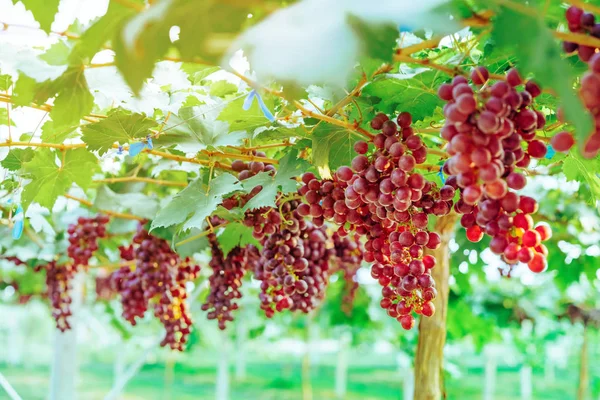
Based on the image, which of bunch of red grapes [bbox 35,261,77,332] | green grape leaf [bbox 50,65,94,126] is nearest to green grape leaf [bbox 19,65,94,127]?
green grape leaf [bbox 50,65,94,126]

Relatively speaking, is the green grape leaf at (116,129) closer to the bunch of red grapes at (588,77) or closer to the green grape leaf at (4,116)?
the green grape leaf at (4,116)

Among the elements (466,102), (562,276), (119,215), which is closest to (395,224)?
(466,102)

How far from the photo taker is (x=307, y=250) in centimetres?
180

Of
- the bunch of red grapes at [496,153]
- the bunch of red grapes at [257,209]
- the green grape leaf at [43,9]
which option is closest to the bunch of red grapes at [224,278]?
the bunch of red grapes at [257,209]

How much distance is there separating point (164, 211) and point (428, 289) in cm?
72

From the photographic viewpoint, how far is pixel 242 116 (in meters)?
1.34

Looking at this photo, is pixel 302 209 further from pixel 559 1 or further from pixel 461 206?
pixel 559 1

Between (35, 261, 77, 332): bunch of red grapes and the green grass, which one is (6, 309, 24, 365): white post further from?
(35, 261, 77, 332): bunch of red grapes

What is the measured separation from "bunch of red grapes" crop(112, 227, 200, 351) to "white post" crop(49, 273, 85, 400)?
1176mm

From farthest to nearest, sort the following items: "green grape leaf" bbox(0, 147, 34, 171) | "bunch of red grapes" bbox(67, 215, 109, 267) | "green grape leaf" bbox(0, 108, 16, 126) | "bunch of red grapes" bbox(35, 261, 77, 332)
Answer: "bunch of red grapes" bbox(35, 261, 77, 332)
"bunch of red grapes" bbox(67, 215, 109, 267)
"green grape leaf" bbox(0, 108, 16, 126)
"green grape leaf" bbox(0, 147, 34, 171)

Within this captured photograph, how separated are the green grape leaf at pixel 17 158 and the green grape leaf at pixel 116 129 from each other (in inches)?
8.7

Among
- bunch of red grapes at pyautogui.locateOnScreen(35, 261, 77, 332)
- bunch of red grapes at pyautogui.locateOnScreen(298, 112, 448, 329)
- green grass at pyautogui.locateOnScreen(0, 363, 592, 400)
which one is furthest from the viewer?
green grass at pyautogui.locateOnScreen(0, 363, 592, 400)

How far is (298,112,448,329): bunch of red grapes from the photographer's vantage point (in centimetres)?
104

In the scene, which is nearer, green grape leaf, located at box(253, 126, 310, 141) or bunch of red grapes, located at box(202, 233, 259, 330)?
green grape leaf, located at box(253, 126, 310, 141)
